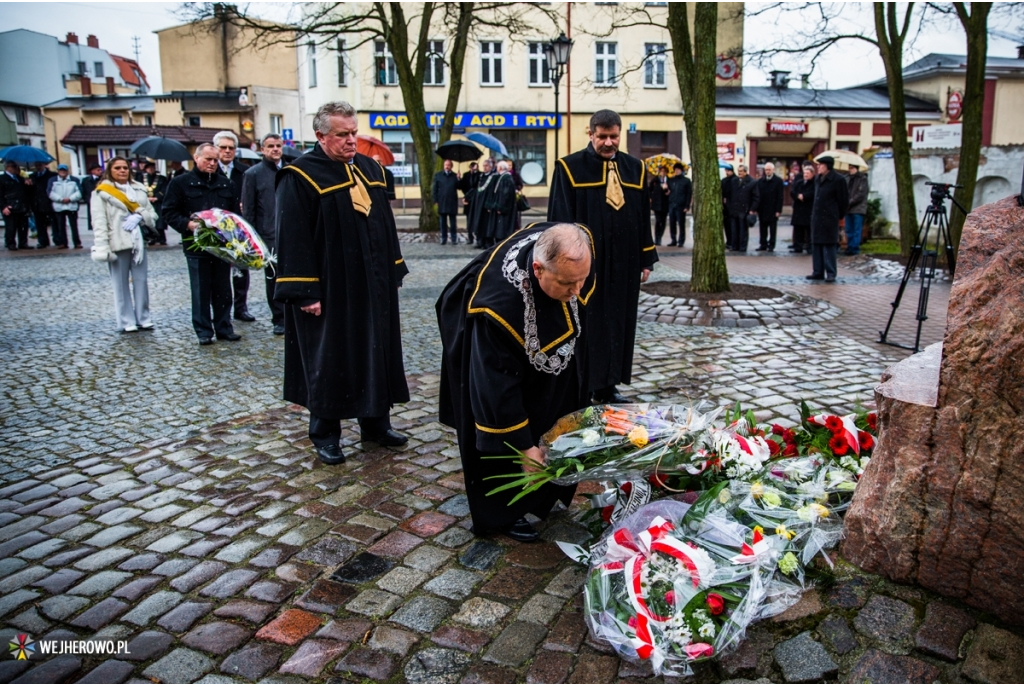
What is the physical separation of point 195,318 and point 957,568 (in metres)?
7.23

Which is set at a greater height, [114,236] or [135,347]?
[114,236]

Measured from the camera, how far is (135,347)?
805 cm

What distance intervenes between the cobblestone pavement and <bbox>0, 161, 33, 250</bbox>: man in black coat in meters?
13.2

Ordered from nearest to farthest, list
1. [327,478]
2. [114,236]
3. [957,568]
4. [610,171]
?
1. [957,568]
2. [327,478]
3. [610,171]
4. [114,236]

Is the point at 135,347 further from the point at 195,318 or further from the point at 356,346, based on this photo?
the point at 356,346

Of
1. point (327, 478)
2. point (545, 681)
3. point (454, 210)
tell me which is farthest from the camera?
point (454, 210)

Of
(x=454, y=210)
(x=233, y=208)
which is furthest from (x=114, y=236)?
(x=454, y=210)

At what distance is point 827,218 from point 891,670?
34.0 ft

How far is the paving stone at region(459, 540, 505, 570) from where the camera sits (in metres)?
3.59

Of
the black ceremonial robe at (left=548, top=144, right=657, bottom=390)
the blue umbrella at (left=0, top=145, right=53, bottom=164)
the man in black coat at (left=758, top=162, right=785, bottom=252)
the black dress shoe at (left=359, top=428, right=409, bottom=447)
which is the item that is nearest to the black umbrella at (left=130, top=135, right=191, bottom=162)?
the blue umbrella at (left=0, top=145, right=53, bottom=164)

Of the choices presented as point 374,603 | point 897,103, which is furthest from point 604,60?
point 374,603

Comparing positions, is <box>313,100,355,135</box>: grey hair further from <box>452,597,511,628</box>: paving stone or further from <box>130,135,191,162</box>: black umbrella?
<box>130,135,191,162</box>: black umbrella

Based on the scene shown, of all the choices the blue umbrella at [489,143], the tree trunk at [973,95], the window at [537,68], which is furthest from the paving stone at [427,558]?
the window at [537,68]

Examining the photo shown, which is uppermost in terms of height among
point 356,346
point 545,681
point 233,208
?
point 233,208
